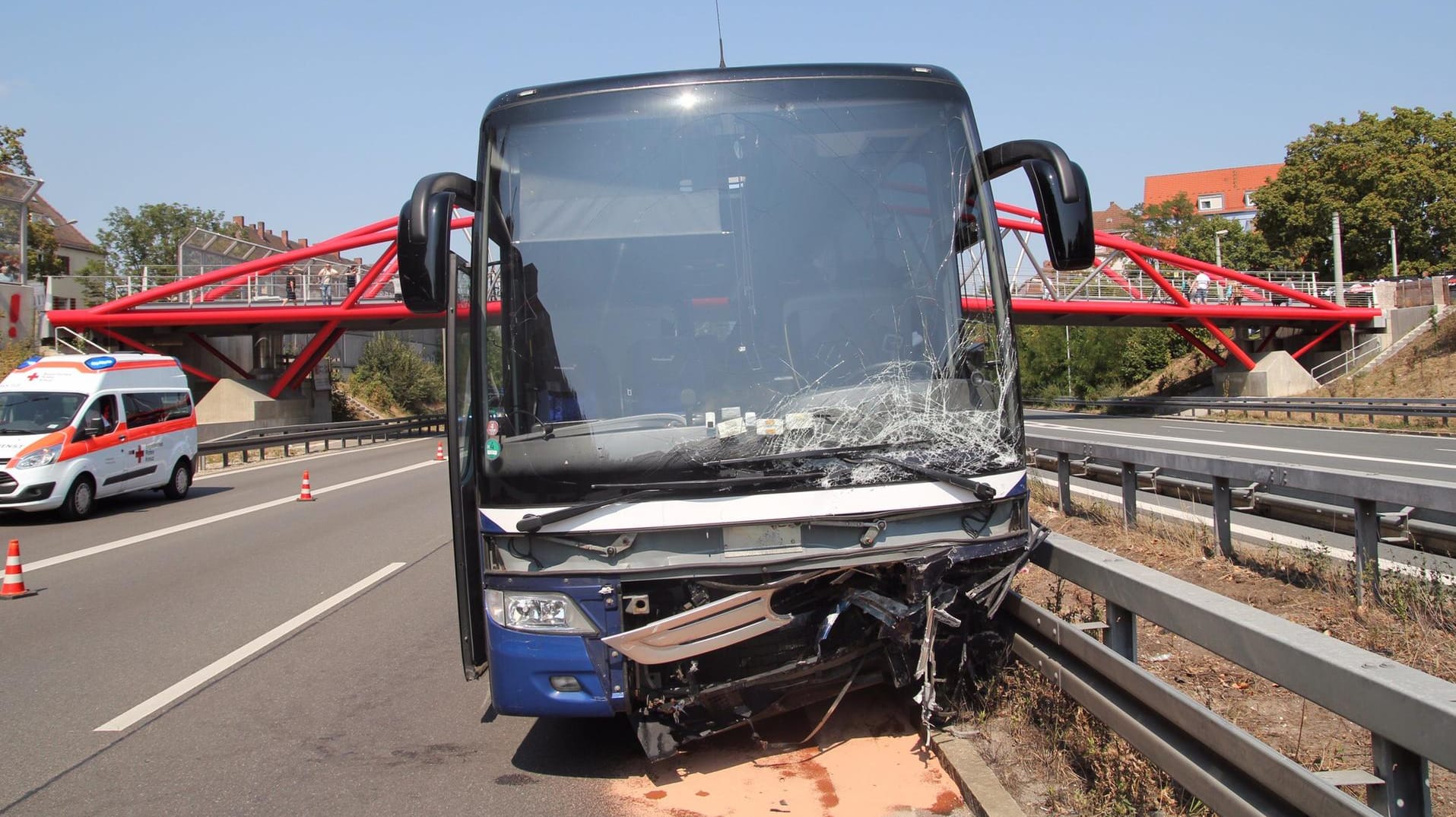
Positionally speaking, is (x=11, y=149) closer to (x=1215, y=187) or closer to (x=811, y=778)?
(x=811, y=778)

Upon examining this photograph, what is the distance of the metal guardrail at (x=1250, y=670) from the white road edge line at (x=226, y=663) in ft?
15.7

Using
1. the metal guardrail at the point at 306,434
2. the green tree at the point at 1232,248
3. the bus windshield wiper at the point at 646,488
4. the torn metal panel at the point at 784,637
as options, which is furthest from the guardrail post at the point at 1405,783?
the green tree at the point at 1232,248

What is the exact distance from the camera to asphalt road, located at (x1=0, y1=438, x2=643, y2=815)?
4949 millimetres

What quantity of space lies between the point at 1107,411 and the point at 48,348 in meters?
41.3

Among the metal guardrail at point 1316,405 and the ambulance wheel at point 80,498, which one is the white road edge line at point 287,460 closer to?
the ambulance wheel at point 80,498

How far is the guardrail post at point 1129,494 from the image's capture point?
9.18 metres

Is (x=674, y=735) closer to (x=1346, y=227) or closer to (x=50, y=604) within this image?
(x=50, y=604)

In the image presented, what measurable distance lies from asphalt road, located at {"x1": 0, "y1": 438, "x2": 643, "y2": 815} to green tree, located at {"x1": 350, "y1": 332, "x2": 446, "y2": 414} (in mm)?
51452

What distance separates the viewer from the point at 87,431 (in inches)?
658

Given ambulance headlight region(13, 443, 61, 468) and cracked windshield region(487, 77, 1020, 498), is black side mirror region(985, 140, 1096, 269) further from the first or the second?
ambulance headlight region(13, 443, 61, 468)

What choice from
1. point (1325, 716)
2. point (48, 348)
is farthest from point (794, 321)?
point (48, 348)

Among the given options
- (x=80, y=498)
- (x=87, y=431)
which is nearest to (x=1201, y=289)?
(x=87, y=431)

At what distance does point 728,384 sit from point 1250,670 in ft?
7.60

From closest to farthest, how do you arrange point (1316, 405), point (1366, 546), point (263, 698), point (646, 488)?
point (646, 488) → point (1366, 546) → point (263, 698) → point (1316, 405)
